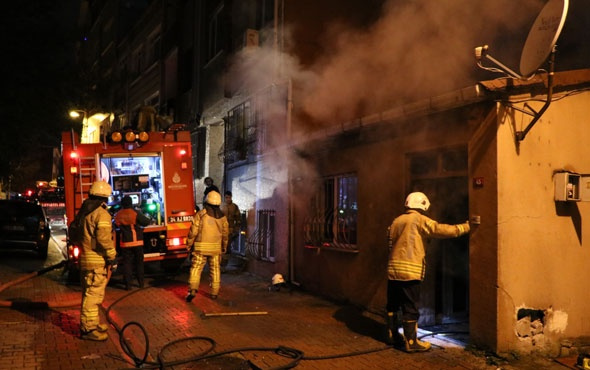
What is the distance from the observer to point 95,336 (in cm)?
603

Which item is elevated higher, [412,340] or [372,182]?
[372,182]

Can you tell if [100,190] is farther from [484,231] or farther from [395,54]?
[395,54]

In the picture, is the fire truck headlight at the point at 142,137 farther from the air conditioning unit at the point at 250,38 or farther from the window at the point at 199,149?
the window at the point at 199,149

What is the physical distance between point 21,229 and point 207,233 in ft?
27.0

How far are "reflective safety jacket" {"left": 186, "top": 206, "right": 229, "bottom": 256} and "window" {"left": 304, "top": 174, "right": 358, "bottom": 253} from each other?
1.63m

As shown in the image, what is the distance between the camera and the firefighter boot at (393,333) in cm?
582

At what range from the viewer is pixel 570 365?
5188mm

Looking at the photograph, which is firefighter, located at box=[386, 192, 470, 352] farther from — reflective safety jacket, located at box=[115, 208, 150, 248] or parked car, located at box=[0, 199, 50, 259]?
parked car, located at box=[0, 199, 50, 259]

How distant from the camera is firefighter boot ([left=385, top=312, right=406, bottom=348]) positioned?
5.82 meters

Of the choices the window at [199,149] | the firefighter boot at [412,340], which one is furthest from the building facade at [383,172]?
the firefighter boot at [412,340]

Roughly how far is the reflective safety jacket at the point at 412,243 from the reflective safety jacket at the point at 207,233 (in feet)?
11.5

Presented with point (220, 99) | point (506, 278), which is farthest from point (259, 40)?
point (506, 278)

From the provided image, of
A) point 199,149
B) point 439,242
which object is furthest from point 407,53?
point 199,149

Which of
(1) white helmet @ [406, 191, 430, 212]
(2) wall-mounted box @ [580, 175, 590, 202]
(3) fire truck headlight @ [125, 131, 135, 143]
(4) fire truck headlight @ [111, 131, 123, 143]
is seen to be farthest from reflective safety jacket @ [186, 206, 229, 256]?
(2) wall-mounted box @ [580, 175, 590, 202]
